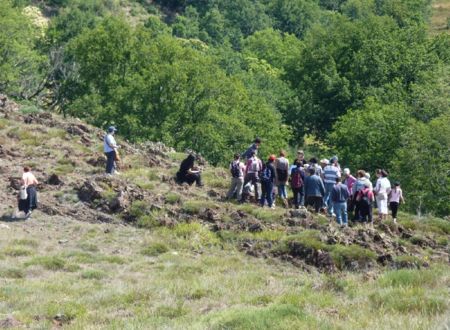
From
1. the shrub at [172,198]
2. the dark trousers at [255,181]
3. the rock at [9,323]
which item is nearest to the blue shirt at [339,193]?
the dark trousers at [255,181]

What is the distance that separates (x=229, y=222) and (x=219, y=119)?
25.8 meters

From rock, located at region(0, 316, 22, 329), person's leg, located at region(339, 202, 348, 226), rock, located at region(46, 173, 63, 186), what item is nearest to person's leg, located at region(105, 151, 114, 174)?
rock, located at region(46, 173, 63, 186)

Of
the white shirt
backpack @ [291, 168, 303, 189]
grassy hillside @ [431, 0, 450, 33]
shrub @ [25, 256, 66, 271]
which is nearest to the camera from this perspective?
shrub @ [25, 256, 66, 271]

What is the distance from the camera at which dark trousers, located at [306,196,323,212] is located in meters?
22.7

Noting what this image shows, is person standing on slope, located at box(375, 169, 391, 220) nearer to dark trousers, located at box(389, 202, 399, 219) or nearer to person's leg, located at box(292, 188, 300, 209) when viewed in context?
dark trousers, located at box(389, 202, 399, 219)

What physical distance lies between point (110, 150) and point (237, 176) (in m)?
3.81

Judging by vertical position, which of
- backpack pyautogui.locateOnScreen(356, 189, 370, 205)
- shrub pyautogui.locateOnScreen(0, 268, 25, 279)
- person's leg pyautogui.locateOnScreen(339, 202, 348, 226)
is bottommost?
shrub pyautogui.locateOnScreen(0, 268, 25, 279)

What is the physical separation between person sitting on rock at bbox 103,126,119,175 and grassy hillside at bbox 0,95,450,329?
485 mm

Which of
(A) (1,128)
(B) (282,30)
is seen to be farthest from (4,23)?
(B) (282,30)

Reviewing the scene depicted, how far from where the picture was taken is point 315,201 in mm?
23016

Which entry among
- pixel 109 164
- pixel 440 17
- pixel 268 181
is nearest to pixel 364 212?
pixel 268 181

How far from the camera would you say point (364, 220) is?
22.7 meters

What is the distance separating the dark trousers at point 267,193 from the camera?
22.7 metres

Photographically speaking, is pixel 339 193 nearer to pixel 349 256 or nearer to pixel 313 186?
pixel 313 186
